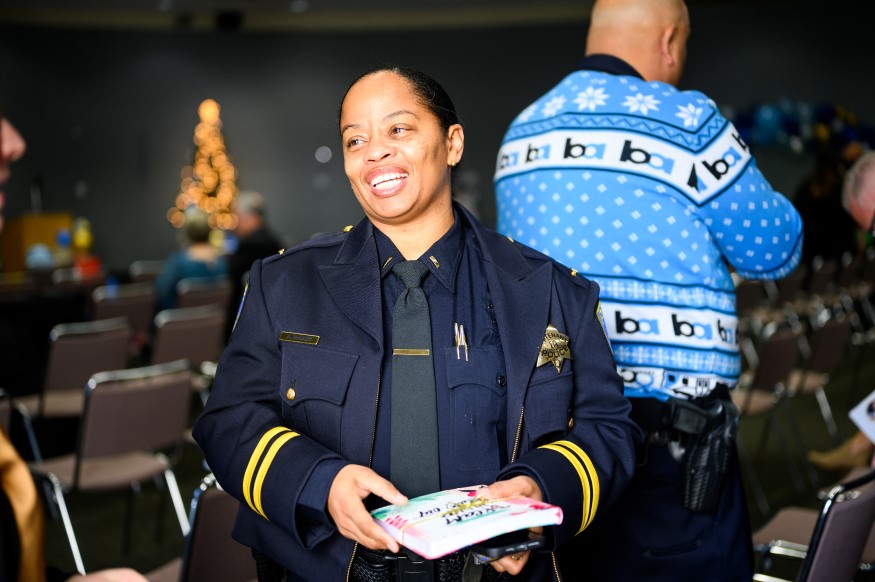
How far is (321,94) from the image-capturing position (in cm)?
1630

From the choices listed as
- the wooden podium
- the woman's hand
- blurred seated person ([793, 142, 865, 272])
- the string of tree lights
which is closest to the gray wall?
the string of tree lights

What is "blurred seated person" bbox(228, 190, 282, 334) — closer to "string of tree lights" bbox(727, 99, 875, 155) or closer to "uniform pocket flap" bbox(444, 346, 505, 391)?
"uniform pocket flap" bbox(444, 346, 505, 391)

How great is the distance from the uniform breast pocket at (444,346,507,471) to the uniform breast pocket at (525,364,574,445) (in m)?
0.05

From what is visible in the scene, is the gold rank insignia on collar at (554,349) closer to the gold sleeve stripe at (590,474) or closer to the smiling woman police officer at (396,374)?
the smiling woman police officer at (396,374)

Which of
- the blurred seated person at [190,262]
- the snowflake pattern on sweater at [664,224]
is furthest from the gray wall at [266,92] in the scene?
the snowflake pattern on sweater at [664,224]

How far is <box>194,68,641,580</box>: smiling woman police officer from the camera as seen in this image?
1.60m

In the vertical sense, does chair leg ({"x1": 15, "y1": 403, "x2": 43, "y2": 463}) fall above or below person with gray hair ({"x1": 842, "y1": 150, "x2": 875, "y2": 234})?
below

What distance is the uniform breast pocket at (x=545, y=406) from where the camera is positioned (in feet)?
5.39

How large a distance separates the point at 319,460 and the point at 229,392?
0.24 meters

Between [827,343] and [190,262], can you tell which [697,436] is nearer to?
[827,343]

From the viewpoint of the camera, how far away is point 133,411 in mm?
3887

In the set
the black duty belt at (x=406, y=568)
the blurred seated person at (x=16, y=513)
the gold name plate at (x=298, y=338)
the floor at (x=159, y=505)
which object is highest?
the gold name plate at (x=298, y=338)

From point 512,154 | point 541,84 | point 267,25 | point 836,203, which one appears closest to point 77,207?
point 267,25

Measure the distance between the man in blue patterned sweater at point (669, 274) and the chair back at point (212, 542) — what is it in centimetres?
85
